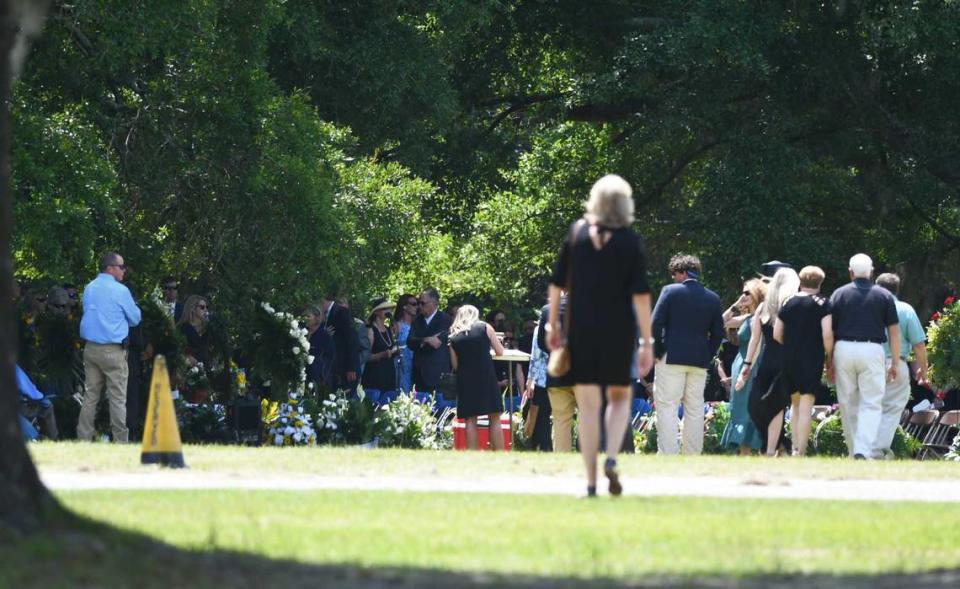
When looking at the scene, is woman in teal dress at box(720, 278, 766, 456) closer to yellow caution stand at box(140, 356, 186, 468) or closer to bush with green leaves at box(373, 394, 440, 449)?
bush with green leaves at box(373, 394, 440, 449)

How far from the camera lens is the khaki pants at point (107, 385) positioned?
17188 millimetres

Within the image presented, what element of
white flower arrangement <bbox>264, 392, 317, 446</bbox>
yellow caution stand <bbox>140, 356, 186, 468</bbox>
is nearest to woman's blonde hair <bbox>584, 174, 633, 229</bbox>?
yellow caution stand <bbox>140, 356, 186, 468</bbox>

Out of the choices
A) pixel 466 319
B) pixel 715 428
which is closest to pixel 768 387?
pixel 715 428

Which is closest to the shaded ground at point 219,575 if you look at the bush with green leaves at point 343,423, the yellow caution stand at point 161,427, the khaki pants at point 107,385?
the yellow caution stand at point 161,427

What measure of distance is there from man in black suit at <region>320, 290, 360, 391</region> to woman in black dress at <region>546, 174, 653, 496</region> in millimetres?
11866

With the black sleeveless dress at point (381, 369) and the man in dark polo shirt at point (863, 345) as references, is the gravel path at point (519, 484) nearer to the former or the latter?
the man in dark polo shirt at point (863, 345)

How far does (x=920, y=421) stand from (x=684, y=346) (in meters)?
4.68

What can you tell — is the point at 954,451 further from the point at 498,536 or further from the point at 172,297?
the point at 498,536

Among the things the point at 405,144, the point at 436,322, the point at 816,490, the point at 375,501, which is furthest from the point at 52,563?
the point at 405,144

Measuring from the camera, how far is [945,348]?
20234 millimetres

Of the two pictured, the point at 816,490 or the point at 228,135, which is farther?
the point at 228,135

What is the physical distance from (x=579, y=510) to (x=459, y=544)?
1.48 metres

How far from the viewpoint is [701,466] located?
1308cm

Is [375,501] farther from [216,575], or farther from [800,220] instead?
[800,220]
